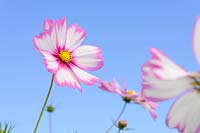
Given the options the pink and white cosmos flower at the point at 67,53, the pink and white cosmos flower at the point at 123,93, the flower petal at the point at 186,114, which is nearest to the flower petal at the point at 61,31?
the pink and white cosmos flower at the point at 67,53

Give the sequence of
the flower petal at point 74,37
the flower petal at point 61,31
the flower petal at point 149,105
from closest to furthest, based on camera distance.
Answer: the flower petal at point 149,105 < the flower petal at point 61,31 < the flower petal at point 74,37

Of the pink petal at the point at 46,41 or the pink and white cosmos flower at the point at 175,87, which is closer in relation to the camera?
the pink and white cosmos flower at the point at 175,87

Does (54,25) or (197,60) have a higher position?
(54,25)

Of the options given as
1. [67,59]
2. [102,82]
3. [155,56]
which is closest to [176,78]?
[155,56]

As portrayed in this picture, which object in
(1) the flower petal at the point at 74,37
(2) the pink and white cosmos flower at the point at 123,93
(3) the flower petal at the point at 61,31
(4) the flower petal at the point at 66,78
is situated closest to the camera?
(2) the pink and white cosmos flower at the point at 123,93

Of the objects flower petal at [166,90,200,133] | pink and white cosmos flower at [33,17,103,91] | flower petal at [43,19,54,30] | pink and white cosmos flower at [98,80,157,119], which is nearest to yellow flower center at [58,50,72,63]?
pink and white cosmos flower at [33,17,103,91]

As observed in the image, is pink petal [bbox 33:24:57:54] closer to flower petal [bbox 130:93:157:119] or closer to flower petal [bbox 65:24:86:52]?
flower petal [bbox 65:24:86:52]

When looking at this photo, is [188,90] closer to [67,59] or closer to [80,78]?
[80,78]

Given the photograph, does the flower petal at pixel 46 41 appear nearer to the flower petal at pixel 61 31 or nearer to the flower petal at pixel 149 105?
the flower petal at pixel 61 31
